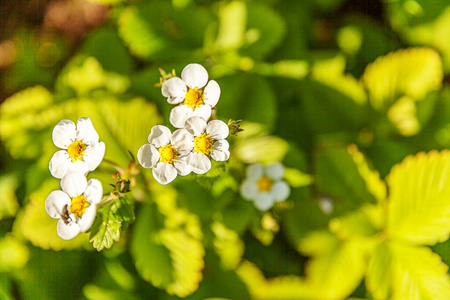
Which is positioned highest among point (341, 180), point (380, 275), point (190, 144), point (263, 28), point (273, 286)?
point (263, 28)

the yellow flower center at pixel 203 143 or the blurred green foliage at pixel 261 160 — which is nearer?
the yellow flower center at pixel 203 143

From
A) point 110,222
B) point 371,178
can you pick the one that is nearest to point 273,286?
point 371,178

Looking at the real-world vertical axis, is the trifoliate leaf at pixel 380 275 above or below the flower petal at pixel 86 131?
below

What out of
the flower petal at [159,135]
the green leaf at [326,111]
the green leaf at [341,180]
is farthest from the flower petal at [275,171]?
the flower petal at [159,135]

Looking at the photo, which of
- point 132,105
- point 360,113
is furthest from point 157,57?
point 360,113

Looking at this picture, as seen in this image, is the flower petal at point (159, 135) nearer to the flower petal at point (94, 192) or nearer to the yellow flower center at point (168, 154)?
the yellow flower center at point (168, 154)

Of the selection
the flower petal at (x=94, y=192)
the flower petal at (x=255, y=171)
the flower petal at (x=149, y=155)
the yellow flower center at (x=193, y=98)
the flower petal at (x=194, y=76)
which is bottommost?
the flower petal at (x=255, y=171)

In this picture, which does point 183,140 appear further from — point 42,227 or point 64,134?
point 42,227
